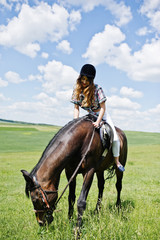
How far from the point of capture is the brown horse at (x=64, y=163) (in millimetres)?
3189

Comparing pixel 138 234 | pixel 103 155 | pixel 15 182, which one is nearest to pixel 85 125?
pixel 103 155

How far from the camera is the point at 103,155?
4.25 meters

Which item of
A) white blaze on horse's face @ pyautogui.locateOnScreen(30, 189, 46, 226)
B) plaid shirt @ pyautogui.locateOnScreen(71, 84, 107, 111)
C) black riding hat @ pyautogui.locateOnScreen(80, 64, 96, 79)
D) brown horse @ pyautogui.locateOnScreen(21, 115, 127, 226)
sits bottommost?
white blaze on horse's face @ pyautogui.locateOnScreen(30, 189, 46, 226)

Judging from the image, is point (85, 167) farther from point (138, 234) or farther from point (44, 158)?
point (138, 234)

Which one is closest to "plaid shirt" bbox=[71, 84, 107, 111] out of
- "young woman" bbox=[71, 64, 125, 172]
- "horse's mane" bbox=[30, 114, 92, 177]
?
"young woman" bbox=[71, 64, 125, 172]

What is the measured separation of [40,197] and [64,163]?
644 millimetres

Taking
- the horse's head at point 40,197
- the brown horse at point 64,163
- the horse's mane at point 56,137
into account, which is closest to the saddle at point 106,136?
the brown horse at point 64,163

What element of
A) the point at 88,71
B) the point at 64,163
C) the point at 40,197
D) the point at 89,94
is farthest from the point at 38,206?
the point at 88,71

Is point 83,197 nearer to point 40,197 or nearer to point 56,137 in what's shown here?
point 40,197

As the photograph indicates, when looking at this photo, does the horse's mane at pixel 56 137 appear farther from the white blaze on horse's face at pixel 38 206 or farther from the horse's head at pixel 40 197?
the white blaze on horse's face at pixel 38 206

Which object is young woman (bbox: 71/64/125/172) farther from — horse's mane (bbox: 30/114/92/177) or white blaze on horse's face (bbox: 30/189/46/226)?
white blaze on horse's face (bbox: 30/189/46/226)

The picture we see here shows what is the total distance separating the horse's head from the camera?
3.13 meters

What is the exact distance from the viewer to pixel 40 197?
3.16 meters

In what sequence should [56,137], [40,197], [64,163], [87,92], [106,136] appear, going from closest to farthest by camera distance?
[40,197]
[64,163]
[56,137]
[87,92]
[106,136]
